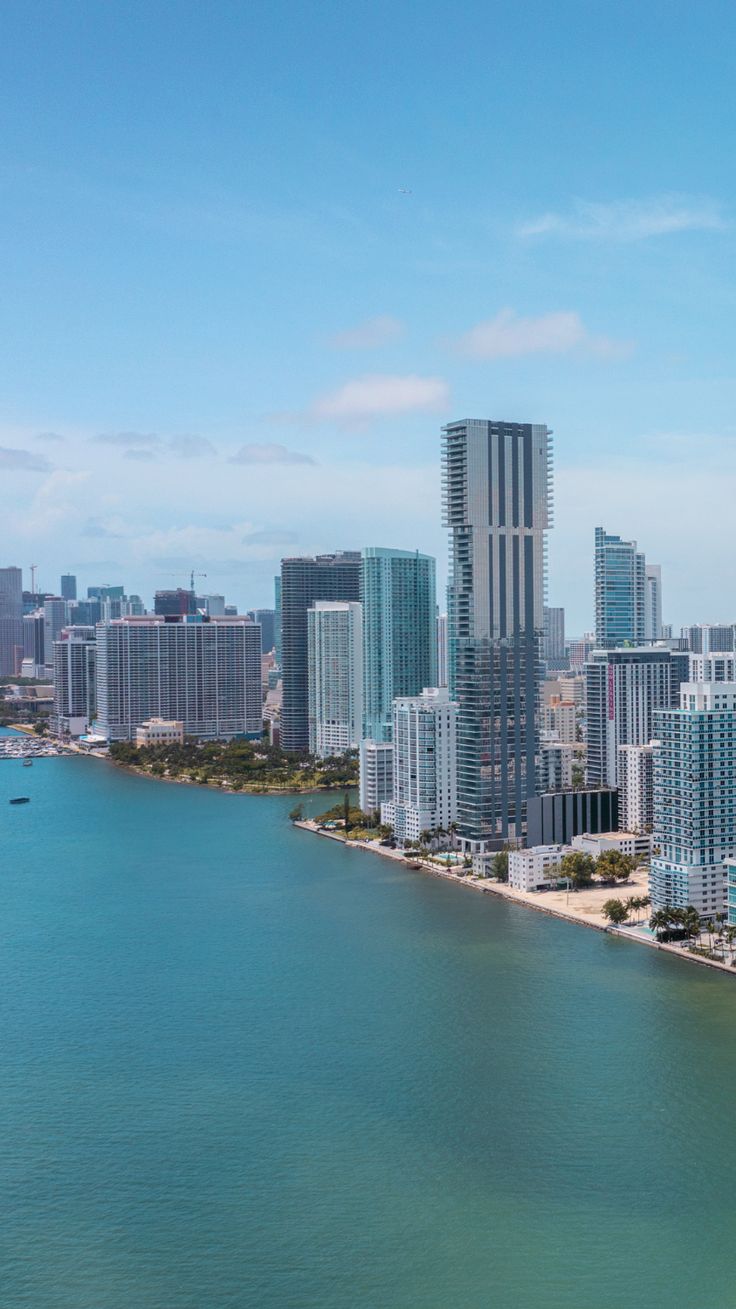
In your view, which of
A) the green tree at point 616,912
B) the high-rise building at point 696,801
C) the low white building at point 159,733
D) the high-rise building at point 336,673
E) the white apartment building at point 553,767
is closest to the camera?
the high-rise building at point 696,801

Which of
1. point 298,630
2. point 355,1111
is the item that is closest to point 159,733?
point 298,630

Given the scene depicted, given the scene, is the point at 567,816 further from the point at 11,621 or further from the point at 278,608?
the point at 11,621

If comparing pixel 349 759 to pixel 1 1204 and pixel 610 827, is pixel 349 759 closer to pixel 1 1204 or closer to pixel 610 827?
pixel 610 827

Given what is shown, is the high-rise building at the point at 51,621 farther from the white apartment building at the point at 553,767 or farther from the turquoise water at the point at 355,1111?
the turquoise water at the point at 355,1111

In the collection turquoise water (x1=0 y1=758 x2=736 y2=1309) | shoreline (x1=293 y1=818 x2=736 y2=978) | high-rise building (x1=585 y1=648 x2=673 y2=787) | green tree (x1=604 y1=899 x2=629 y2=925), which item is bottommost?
turquoise water (x1=0 y1=758 x2=736 y2=1309)

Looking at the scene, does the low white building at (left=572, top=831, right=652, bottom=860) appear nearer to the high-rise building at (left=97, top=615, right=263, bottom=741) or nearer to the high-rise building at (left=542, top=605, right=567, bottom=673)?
the high-rise building at (left=97, top=615, right=263, bottom=741)

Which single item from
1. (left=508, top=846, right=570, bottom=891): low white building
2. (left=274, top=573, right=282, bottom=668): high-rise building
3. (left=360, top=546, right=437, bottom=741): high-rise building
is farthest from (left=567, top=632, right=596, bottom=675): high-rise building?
(left=508, top=846, right=570, bottom=891): low white building

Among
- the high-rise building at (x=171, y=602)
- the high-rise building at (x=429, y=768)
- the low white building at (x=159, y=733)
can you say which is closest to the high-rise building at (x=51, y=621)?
the high-rise building at (x=171, y=602)
